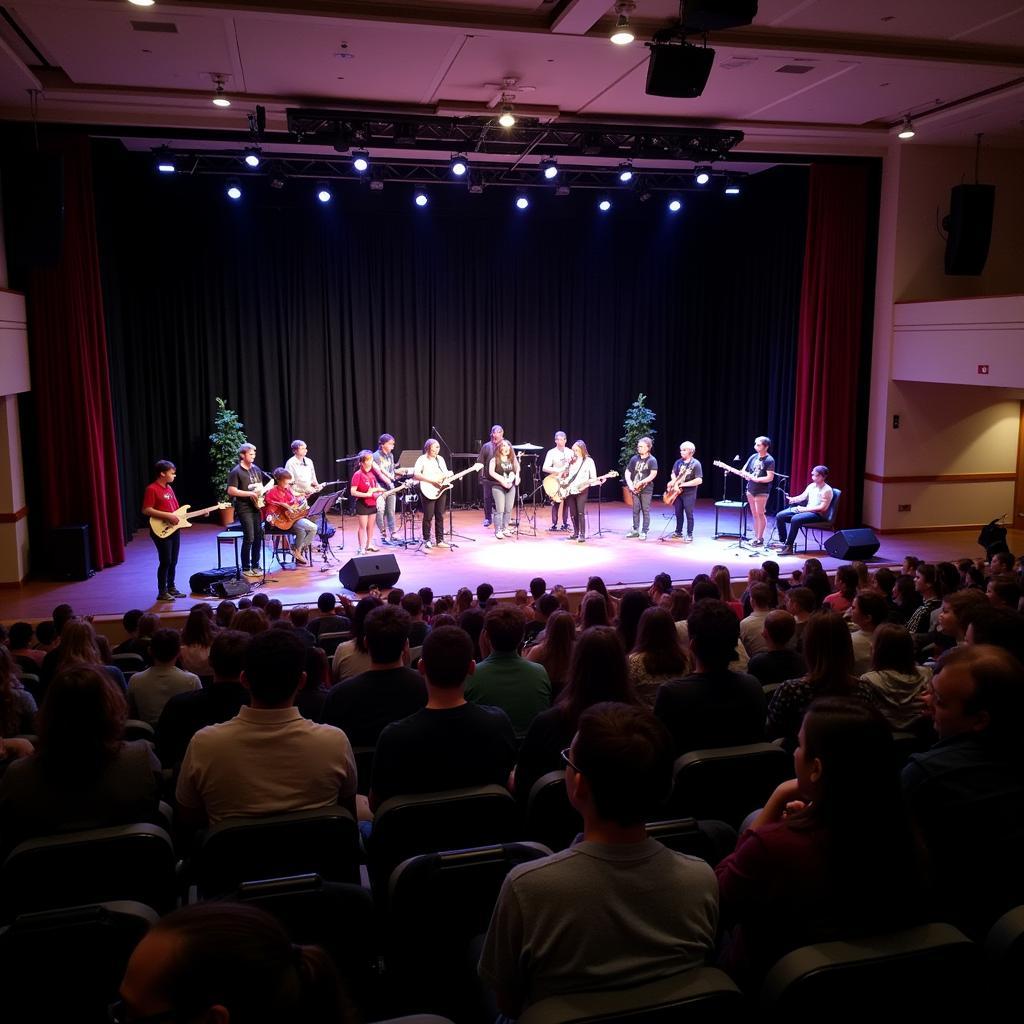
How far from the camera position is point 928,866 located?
6.99ft

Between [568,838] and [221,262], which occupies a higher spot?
[221,262]

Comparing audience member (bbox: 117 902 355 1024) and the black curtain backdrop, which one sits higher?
the black curtain backdrop

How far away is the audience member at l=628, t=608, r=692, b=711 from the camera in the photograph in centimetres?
429

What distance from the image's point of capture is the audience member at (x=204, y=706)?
4047mm

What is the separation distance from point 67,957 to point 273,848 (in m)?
0.66

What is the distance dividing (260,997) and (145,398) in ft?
48.1

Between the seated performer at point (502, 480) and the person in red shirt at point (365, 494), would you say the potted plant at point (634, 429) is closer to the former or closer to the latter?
the seated performer at point (502, 480)

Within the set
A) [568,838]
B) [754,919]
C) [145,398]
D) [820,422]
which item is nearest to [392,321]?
[145,398]

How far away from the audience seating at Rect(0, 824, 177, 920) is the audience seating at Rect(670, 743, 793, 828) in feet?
5.44

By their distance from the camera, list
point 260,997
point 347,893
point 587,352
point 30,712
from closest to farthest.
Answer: point 260,997, point 347,893, point 30,712, point 587,352

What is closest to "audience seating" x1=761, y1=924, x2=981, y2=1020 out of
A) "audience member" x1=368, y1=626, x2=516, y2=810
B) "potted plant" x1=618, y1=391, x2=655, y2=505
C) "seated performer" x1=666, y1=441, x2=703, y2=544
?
"audience member" x1=368, y1=626, x2=516, y2=810

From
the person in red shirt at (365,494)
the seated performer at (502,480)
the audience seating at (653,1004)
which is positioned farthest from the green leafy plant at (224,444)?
the audience seating at (653,1004)

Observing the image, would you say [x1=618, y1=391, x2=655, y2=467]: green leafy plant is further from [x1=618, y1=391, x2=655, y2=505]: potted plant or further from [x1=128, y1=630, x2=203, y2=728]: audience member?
[x1=128, y1=630, x2=203, y2=728]: audience member

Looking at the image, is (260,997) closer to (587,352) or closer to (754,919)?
(754,919)
